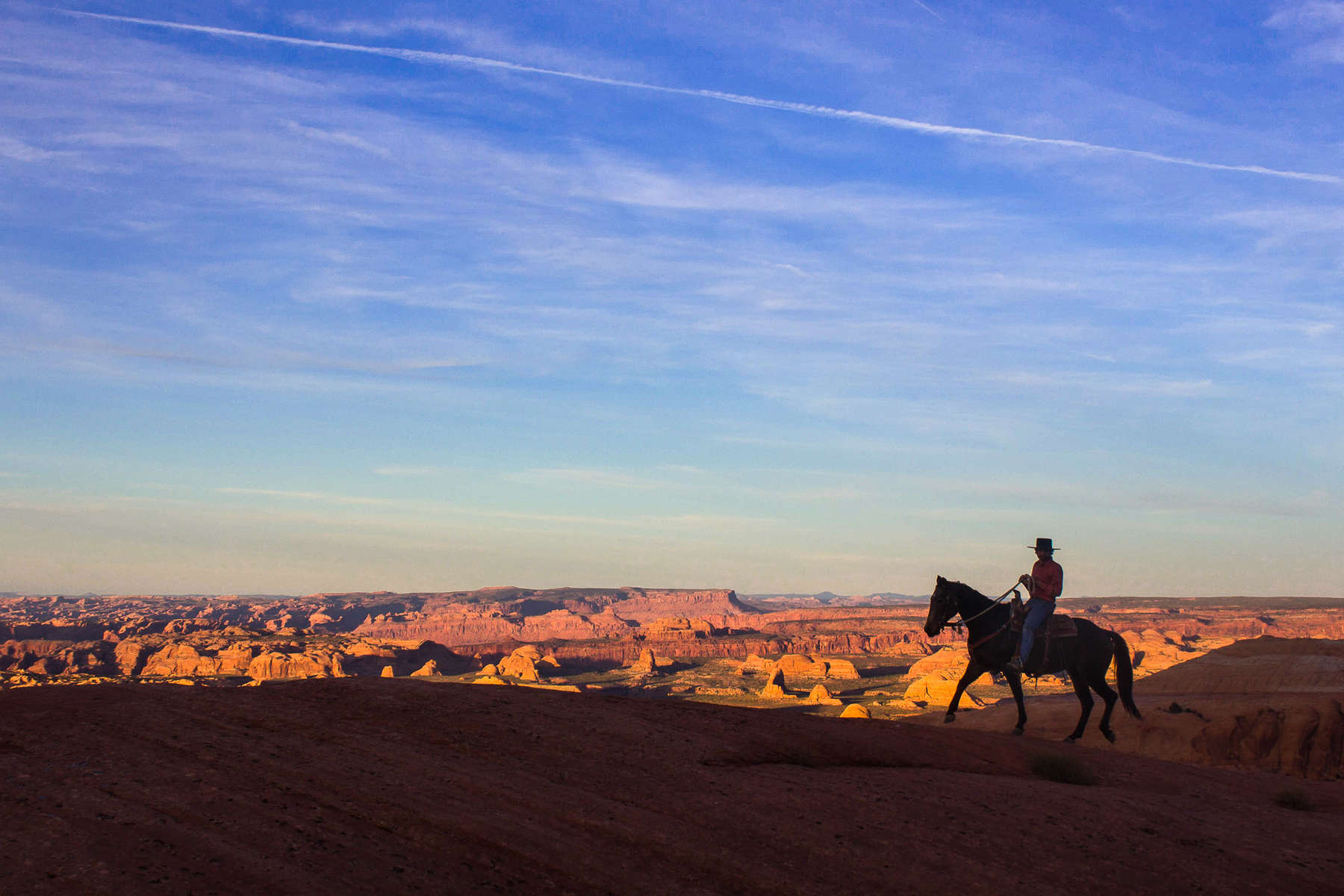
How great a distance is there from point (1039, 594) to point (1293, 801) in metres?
5.89

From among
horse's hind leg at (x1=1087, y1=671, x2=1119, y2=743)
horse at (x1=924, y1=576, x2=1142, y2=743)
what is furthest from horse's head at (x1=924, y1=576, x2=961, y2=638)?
horse's hind leg at (x1=1087, y1=671, x2=1119, y2=743)

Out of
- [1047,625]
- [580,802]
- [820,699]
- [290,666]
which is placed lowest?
[820,699]

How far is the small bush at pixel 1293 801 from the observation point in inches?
669

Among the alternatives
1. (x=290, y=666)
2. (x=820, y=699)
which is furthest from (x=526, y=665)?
(x=820, y=699)

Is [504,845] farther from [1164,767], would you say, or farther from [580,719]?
[1164,767]

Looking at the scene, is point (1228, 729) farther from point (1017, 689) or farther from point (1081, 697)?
point (1017, 689)

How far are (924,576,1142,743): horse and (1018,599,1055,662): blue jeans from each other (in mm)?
148

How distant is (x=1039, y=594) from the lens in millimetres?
21172

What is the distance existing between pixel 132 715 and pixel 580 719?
663 cm

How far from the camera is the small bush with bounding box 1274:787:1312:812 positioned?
669 inches

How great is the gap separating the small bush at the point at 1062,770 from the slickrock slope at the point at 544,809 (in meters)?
0.32

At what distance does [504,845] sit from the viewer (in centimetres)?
1016

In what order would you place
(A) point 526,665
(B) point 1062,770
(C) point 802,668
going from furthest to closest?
1. (C) point 802,668
2. (A) point 526,665
3. (B) point 1062,770

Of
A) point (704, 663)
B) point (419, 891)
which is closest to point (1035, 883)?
point (419, 891)
